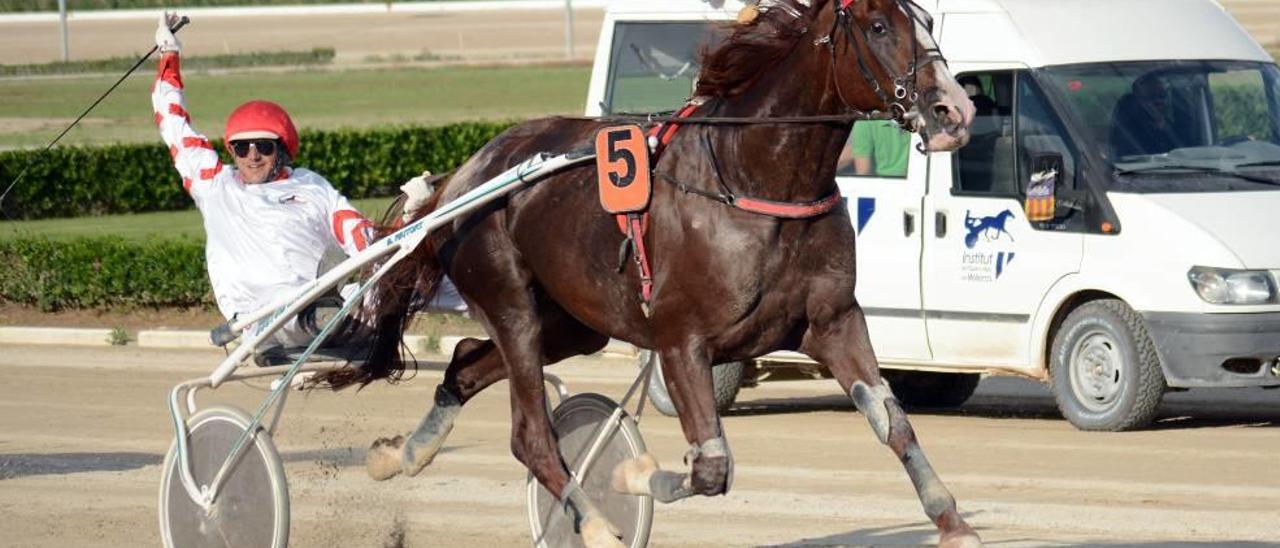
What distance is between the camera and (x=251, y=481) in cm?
725

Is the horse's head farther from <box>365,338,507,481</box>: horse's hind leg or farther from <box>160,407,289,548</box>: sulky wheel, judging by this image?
<box>160,407,289,548</box>: sulky wheel

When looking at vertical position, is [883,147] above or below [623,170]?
below

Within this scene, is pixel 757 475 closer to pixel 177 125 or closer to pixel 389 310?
pixel 389 310

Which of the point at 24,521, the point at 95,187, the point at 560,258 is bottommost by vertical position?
the point at 95,187

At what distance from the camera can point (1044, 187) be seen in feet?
34.3

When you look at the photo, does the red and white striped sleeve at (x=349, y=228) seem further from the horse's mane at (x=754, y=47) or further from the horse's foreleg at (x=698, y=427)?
the horse's foreleg at (x=698, y=427)

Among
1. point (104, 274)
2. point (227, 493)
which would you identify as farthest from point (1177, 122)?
point (104, 274)

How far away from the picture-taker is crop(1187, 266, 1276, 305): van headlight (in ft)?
32.6

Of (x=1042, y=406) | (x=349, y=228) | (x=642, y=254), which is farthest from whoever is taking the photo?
(x=1042, y=406)

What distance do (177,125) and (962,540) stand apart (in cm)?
331

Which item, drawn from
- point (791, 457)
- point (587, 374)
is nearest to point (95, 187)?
point (587, 374)

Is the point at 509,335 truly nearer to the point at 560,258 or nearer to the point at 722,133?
the point at 560,258

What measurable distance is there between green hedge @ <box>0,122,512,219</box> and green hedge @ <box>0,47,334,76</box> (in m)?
21.2

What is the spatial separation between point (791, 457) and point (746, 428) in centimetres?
124
